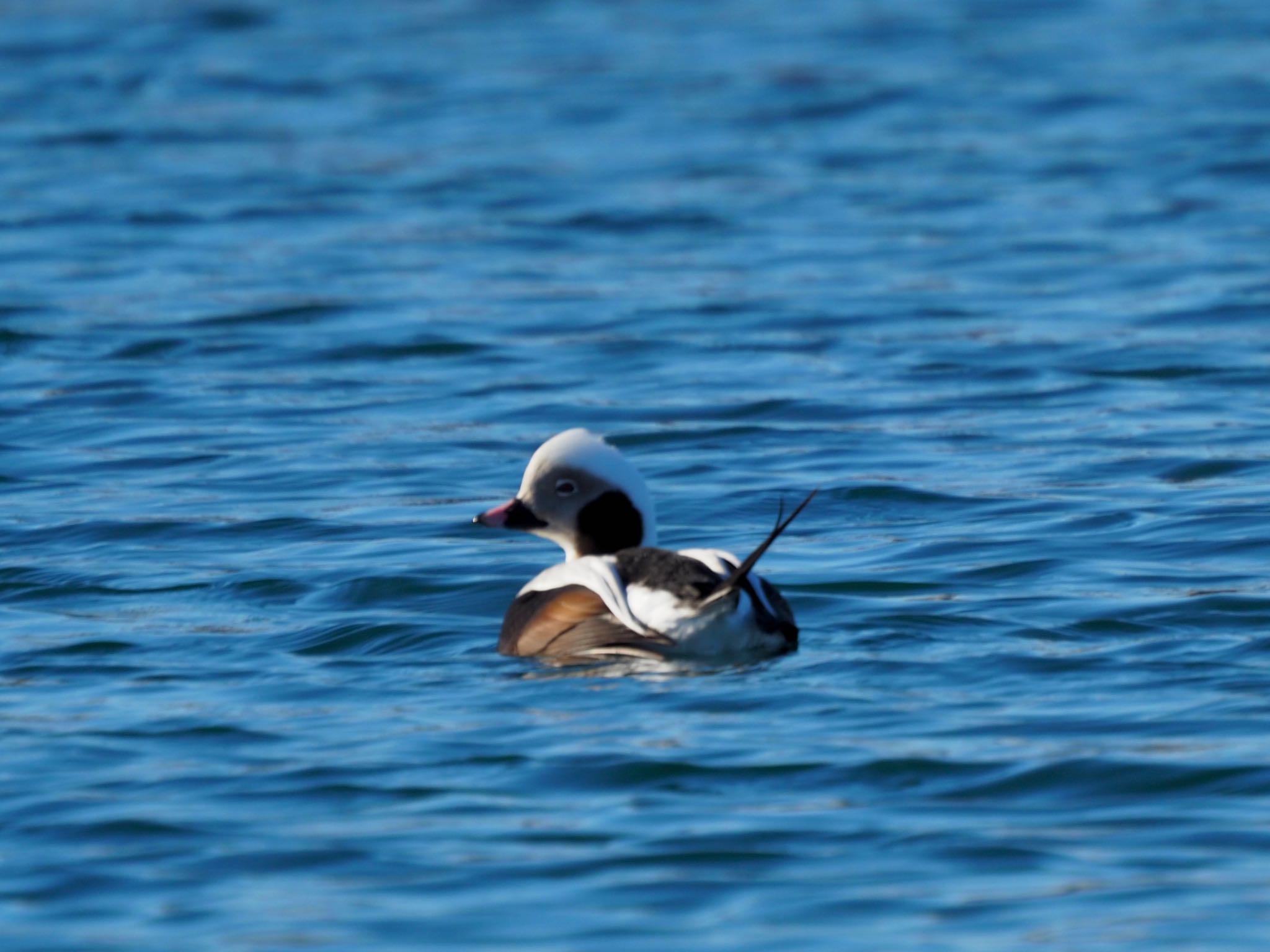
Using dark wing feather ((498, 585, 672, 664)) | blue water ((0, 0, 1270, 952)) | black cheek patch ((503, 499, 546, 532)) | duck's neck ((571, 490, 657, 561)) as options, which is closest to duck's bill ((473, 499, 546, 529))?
black cheek patch ((503, 499, 546, 532))

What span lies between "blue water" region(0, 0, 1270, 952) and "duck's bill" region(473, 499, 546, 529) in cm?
37

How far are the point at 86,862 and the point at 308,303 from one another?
992cm

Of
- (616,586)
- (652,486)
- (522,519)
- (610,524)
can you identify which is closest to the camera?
(616,586)

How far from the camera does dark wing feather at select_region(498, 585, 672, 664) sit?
7.27 metres

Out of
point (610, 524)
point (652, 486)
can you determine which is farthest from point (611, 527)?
point (652, 486)

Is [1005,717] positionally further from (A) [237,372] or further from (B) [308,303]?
(B) [308,303]

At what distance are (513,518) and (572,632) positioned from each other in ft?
3.07

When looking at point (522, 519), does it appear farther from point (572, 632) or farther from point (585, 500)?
point (572, 632)

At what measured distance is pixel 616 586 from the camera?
7.42 m

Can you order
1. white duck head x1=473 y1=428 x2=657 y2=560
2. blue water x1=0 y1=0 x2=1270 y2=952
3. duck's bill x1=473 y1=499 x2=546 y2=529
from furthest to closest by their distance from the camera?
1. duck's bill x1=473 y1=499 x2=546 y2=529
2. white duck head x1=473 y1=428 x2=657 y2=560
3. blue water x1=0 y1=0 x2=1270 y2=952

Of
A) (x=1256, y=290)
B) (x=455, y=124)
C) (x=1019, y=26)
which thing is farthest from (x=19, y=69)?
(x=1256, y=290)

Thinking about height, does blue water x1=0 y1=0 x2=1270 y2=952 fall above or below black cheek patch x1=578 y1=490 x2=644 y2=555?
below

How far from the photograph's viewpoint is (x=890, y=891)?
554 cm

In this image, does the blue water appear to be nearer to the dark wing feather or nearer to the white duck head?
the dark wing feather
